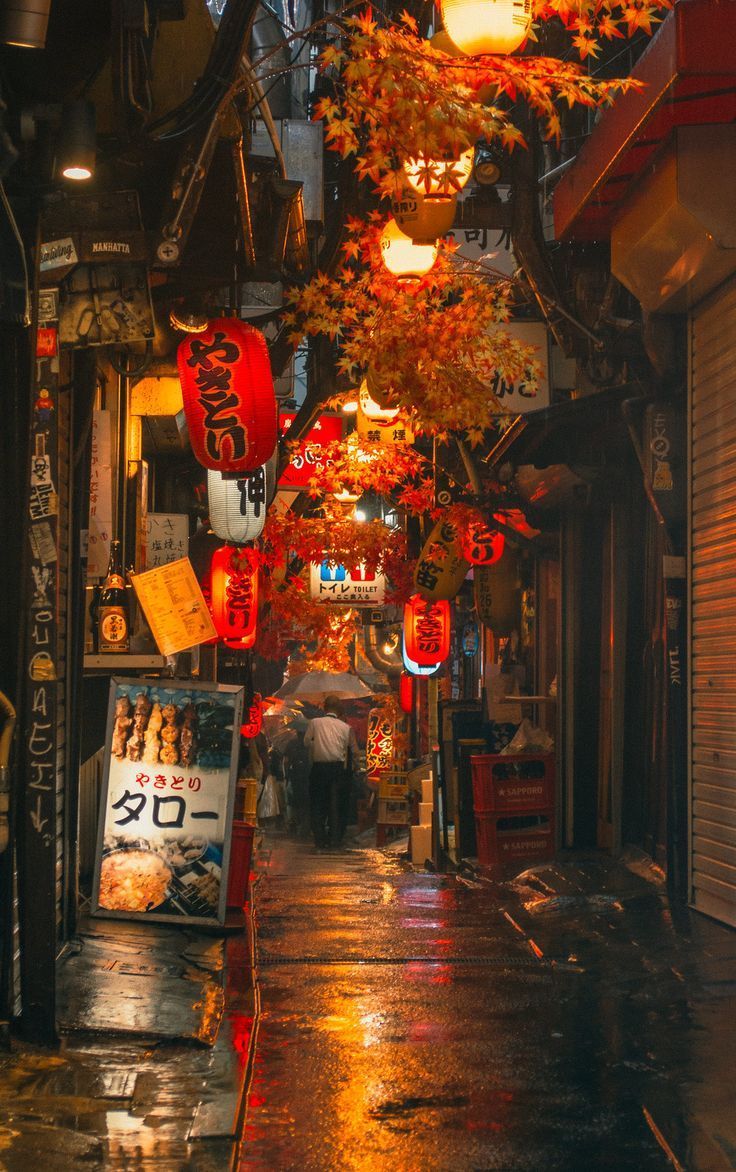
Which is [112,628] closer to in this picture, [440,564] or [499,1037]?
[499,1037]

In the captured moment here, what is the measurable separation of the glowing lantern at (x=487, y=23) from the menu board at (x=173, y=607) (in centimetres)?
545

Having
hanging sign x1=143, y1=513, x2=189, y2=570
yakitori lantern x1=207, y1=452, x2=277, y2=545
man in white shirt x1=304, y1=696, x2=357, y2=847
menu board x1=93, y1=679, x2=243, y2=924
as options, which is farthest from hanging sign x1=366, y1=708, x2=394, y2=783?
menu board x1=93, y1=679, x2=243, y2=924

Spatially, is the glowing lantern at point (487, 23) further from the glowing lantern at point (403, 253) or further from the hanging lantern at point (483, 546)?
the hanging lantern at point (483, 546)

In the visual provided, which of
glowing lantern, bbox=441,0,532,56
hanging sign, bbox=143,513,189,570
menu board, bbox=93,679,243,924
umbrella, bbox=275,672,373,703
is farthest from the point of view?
umbrella, bbox=275,672,373,703

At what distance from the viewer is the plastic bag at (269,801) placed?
102 feet

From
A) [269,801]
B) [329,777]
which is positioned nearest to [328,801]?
[329,777]

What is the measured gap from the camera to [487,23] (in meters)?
8.24

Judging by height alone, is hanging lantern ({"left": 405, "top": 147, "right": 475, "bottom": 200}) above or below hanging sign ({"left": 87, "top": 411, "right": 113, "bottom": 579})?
above

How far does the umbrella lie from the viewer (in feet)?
122

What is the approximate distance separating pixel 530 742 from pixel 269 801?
13.9 meters

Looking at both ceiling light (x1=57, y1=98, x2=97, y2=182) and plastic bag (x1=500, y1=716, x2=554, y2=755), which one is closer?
ceiling light (x1=57, y1=98, x2=97, y2=182)

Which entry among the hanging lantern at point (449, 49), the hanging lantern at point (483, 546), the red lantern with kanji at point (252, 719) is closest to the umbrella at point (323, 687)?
the red lantern with kanji at point (252, 719)

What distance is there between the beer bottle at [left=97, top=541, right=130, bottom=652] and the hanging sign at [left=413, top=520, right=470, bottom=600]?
26.6ft

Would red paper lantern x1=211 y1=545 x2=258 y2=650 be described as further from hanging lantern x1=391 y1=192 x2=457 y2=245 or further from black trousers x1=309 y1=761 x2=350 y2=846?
hanging lantern x1=391 y1=192 x2=457 y2=245
